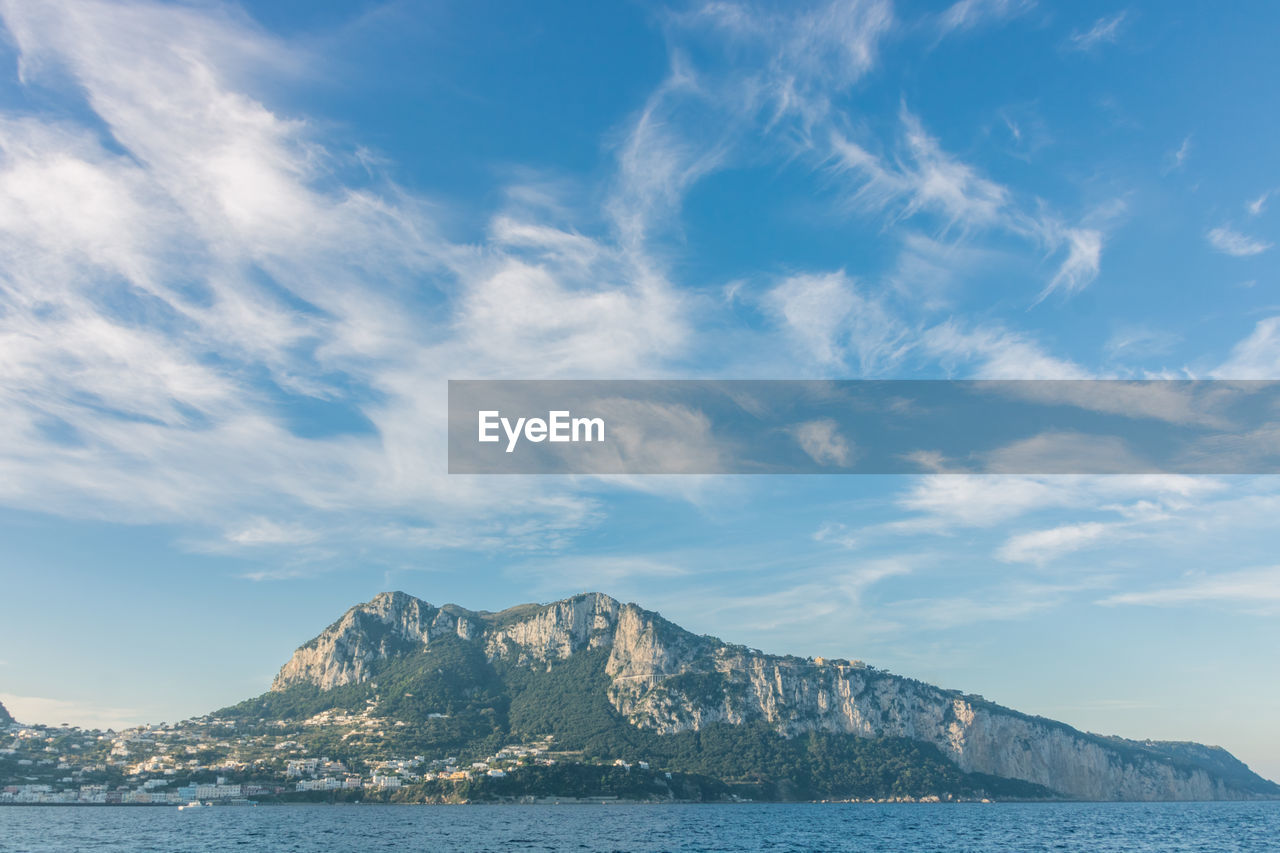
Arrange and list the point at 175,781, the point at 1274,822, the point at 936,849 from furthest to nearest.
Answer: the point at 175,781
the point at 1274,822
the point at 936,849

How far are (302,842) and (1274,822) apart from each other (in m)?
201

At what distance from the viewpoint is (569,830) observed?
124125mm

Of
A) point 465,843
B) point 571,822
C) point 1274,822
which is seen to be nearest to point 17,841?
point 465,843

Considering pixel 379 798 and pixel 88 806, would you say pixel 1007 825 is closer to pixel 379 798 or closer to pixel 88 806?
pixel 379 798

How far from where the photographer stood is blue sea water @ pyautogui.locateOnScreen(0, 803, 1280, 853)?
103 meters

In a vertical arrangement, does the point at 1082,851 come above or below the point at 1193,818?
above

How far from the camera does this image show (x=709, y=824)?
146750 millimetres

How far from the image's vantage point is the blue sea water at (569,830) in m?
103

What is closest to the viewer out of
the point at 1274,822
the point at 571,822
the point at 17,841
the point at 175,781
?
the point at 17,841

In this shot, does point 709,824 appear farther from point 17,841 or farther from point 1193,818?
point 1193,818

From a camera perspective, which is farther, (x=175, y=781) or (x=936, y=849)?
(x=175, y=781)

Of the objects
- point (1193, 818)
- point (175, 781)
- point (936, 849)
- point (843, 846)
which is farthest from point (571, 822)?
point (1193, 818)

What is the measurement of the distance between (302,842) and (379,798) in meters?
104

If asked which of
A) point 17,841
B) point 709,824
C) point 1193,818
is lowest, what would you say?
point 1193,818
